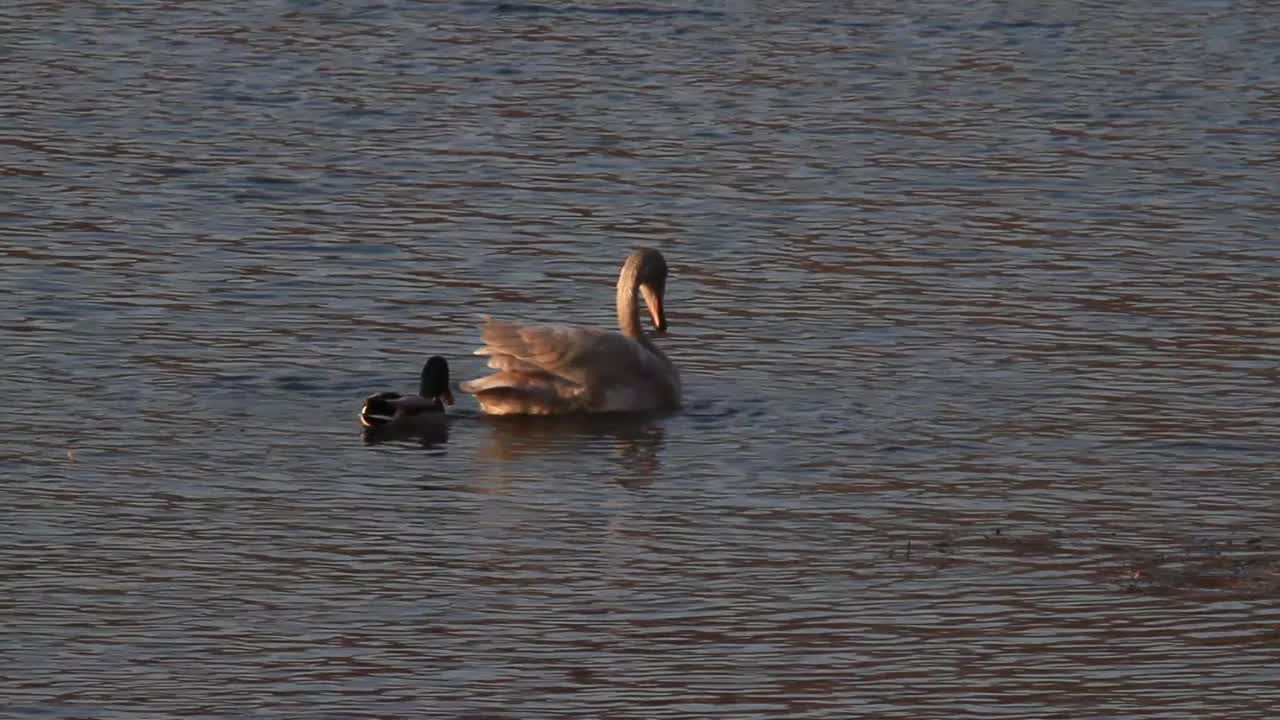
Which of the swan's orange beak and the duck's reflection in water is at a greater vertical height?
the swan's orange beak

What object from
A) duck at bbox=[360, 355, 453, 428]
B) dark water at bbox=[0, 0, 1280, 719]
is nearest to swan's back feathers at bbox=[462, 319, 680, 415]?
dark water at bbox=[0, 0, 1280, 719]

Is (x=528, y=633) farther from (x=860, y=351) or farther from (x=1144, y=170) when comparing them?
(x=1144, y=170)

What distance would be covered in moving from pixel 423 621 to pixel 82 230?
7723mm

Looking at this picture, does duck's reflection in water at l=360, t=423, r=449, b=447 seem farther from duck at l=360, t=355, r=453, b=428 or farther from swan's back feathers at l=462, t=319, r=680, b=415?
swan's back feathers at l=462, t=319, r=680, b=415

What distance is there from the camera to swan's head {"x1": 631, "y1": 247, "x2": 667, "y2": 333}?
14.4m

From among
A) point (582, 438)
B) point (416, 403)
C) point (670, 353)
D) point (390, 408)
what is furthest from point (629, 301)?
point (390, 408)

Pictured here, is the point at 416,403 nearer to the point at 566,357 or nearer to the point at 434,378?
the point at 434,378

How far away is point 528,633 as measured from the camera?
9383 millimetres

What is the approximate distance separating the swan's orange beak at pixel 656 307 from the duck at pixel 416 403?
142cm

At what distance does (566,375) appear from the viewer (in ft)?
45.1

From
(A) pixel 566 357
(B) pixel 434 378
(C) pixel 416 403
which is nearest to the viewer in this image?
(C) pixel 416 403

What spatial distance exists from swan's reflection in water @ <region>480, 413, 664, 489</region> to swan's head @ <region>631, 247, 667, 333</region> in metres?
0.94

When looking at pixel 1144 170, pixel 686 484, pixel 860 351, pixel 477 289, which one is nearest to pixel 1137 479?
pixel 686 484

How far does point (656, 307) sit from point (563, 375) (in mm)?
1002
